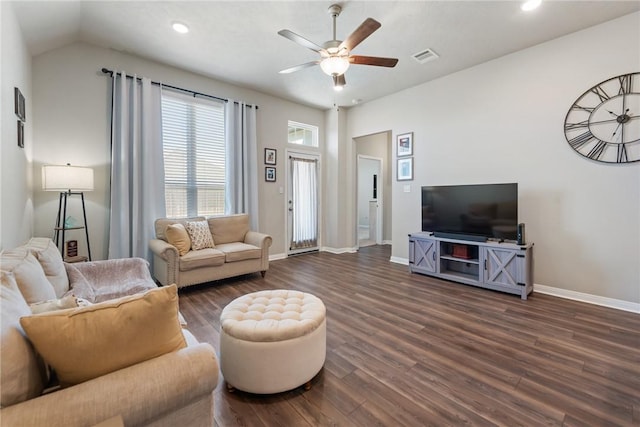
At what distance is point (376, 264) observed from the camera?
16.0ft

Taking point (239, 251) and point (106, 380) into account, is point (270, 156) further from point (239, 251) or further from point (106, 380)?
point (106, 380)

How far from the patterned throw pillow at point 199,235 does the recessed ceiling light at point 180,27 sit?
232 cm

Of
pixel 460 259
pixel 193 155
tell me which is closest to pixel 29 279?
pixel 193 155

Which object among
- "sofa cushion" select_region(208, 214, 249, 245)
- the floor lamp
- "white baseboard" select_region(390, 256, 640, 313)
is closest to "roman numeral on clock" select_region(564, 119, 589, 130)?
"white baseboard" select_region(390, 256, 640, 313)

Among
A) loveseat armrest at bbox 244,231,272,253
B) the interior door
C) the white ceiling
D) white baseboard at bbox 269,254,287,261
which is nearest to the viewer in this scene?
the white ceiling

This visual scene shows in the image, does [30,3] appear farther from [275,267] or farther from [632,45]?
[632,45]

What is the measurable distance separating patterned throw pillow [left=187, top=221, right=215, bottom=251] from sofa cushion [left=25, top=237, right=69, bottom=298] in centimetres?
166

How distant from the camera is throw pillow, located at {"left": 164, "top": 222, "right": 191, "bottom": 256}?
3447mm

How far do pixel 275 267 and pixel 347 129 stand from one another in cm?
329

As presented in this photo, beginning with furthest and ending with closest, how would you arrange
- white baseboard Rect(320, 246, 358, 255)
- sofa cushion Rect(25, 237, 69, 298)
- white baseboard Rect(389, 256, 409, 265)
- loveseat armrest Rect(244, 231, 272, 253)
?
white baseboard Rect(320, 246, 358, 255)
white baseboard Rect(389, 256, 409, 265)
loveseat armrest Rect(244, 231, 272, 253)
sofa cushion Rect(25, 237, 69, 298)

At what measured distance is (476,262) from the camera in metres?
3.59

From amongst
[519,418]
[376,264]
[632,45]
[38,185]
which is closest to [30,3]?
[38,185]

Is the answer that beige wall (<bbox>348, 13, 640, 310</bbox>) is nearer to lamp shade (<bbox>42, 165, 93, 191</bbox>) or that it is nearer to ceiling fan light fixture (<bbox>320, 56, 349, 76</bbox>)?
ceiling fan light fixture (<bbox>320, 56, 349, 76</bbox>)

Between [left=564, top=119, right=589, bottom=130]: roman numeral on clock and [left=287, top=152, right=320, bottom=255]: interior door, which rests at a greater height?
[left=564, top=119, right=589, bottom=130]: roman numeral on clock
